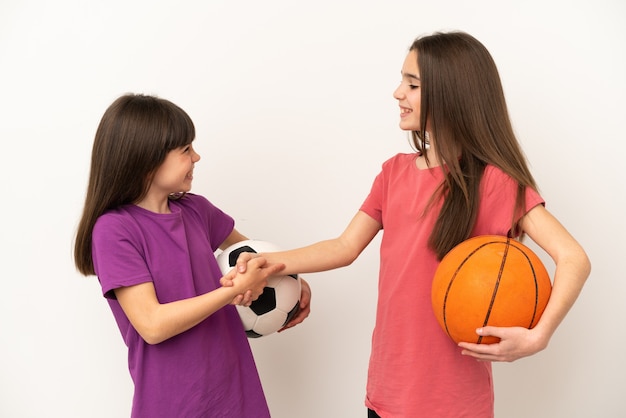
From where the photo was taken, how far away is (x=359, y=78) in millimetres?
2918

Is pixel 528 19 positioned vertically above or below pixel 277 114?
above

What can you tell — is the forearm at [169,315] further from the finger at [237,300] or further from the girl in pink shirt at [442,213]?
the girl in pink shirt at [442,213]

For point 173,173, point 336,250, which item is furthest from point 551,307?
point 173,173

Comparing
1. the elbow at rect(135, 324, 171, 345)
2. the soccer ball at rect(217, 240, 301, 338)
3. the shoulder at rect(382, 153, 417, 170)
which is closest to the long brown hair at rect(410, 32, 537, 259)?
the shoulder at rect(382, 153, 417, 170)

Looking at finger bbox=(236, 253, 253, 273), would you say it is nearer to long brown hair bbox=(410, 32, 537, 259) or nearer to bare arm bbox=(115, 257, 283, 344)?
bare arm bbox=(115, 257, 283, 344)

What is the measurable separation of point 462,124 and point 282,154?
1.26 m

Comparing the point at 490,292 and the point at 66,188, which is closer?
the point at 490,292

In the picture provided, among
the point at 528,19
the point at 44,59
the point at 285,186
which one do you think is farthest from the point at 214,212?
the point at 528,19

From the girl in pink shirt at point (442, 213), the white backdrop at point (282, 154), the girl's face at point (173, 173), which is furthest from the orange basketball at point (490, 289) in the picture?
the white backdrop at point (282, 154)

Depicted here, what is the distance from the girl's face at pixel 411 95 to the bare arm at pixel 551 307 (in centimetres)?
56

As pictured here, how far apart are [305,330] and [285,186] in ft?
2.53

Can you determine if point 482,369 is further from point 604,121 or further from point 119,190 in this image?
point 604,121

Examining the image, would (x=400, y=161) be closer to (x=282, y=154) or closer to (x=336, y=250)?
(x=336, y=250)

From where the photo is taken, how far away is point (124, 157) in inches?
75.7
